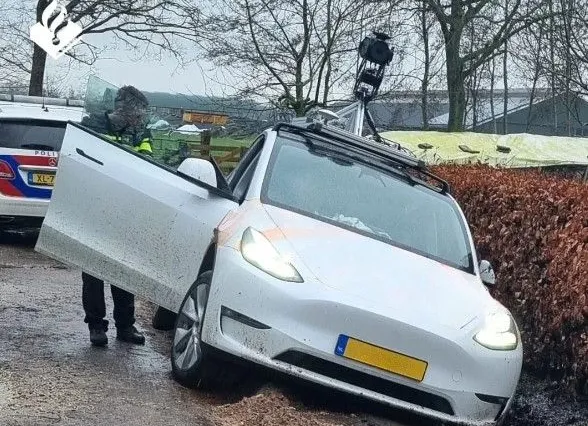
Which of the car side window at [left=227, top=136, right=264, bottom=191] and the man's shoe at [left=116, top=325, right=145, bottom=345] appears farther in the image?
the man's shoe at [left=116, top=325, right=145, bottom=345]

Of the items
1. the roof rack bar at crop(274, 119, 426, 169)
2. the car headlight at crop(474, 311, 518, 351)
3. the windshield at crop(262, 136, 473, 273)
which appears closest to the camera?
the car headlight at crop(474, 311, 518, 351)

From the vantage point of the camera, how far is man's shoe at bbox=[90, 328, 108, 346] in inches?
300

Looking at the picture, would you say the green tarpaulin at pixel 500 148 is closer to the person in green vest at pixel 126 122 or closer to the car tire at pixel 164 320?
the car tire at pixel 164 320

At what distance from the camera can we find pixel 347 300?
568 centimetres

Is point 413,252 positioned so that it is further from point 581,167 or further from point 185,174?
point 581,167

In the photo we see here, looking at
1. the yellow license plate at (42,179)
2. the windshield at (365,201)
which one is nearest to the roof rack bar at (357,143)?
the windshield at (365,201)

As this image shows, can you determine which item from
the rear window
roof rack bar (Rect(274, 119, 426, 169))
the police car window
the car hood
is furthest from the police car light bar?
the car hood

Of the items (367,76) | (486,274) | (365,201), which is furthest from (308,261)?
(367,76)

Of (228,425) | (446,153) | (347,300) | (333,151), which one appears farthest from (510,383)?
(446,153)

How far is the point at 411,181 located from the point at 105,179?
2136 mm

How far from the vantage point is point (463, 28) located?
1064 inches

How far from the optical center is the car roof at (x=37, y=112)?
13117 millimetres

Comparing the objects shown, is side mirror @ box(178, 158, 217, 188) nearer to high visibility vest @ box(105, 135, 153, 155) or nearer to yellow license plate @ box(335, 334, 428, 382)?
high visibility vest @ box(105, 135, 153, 155)

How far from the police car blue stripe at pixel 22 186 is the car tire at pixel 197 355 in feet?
22.6
